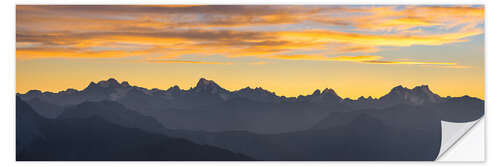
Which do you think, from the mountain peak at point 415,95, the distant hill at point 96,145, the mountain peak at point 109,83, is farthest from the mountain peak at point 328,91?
the mountain peak at point 109,83

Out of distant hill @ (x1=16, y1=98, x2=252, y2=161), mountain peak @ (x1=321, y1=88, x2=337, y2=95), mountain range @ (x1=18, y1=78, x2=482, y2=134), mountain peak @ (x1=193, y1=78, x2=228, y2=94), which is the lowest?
distant hill @ (x1=16, y1=98, x2=252, y2=161)

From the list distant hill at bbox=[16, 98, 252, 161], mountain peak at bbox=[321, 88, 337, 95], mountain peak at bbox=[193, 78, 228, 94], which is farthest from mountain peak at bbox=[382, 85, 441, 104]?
mountain peak at bbox=[193, 78, 228, 94]

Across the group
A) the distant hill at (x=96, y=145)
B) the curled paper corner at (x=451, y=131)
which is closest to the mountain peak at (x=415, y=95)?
the curled paper corner at (x=451, y=131)

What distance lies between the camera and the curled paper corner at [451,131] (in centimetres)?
777

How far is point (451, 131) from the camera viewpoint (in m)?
7.79

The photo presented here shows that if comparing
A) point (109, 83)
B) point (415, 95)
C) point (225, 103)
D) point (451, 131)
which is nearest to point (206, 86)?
point (225, 103)

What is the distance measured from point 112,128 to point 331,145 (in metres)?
2.75

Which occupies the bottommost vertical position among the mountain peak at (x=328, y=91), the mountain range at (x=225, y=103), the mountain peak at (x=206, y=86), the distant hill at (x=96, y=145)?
the distant hill at (x=96, y=145)

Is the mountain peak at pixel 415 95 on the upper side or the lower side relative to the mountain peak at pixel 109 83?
lower

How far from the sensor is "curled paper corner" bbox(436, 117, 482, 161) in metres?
7.77

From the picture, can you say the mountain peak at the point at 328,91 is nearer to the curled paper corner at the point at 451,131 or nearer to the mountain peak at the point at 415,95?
the mountain peak at the point at 415,95

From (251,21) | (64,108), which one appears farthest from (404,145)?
(64,108)

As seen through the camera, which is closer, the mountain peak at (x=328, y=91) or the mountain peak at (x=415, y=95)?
the mountain peak at (x=415, y=95)

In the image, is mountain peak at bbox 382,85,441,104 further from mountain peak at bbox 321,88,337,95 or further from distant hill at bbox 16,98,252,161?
distant hill at bbox 16,98,252,161
